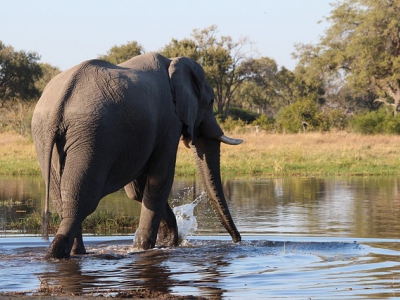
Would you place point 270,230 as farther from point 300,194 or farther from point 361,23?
point 361,23

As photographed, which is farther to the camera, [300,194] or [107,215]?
[300,194]

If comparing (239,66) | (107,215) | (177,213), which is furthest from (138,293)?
(239,66)

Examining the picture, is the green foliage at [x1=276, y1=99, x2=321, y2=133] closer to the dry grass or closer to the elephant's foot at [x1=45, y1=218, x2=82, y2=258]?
the dry grass

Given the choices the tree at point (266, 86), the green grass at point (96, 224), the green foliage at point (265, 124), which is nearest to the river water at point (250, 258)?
Result: the green grass at point (96, 224)

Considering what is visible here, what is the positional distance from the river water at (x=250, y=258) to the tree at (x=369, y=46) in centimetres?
3430

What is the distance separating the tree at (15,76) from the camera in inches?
2061

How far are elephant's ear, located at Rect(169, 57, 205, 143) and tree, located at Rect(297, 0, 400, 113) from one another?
3843 cm

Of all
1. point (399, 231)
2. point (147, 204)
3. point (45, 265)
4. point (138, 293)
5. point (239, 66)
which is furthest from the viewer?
point (239, 66)

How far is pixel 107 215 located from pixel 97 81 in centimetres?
475

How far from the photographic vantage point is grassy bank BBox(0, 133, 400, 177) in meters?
24.4

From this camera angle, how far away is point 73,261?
838 centimetres

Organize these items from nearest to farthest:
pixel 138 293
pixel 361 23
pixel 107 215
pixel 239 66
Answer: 1. pixel 138 293
2. pixel 107 215
3. pixel 361 23
4. pixel 239 66

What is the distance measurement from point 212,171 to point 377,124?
31.5m

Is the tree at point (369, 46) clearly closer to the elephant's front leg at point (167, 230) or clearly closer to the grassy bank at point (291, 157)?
the grassy bank at point (291, 157)
